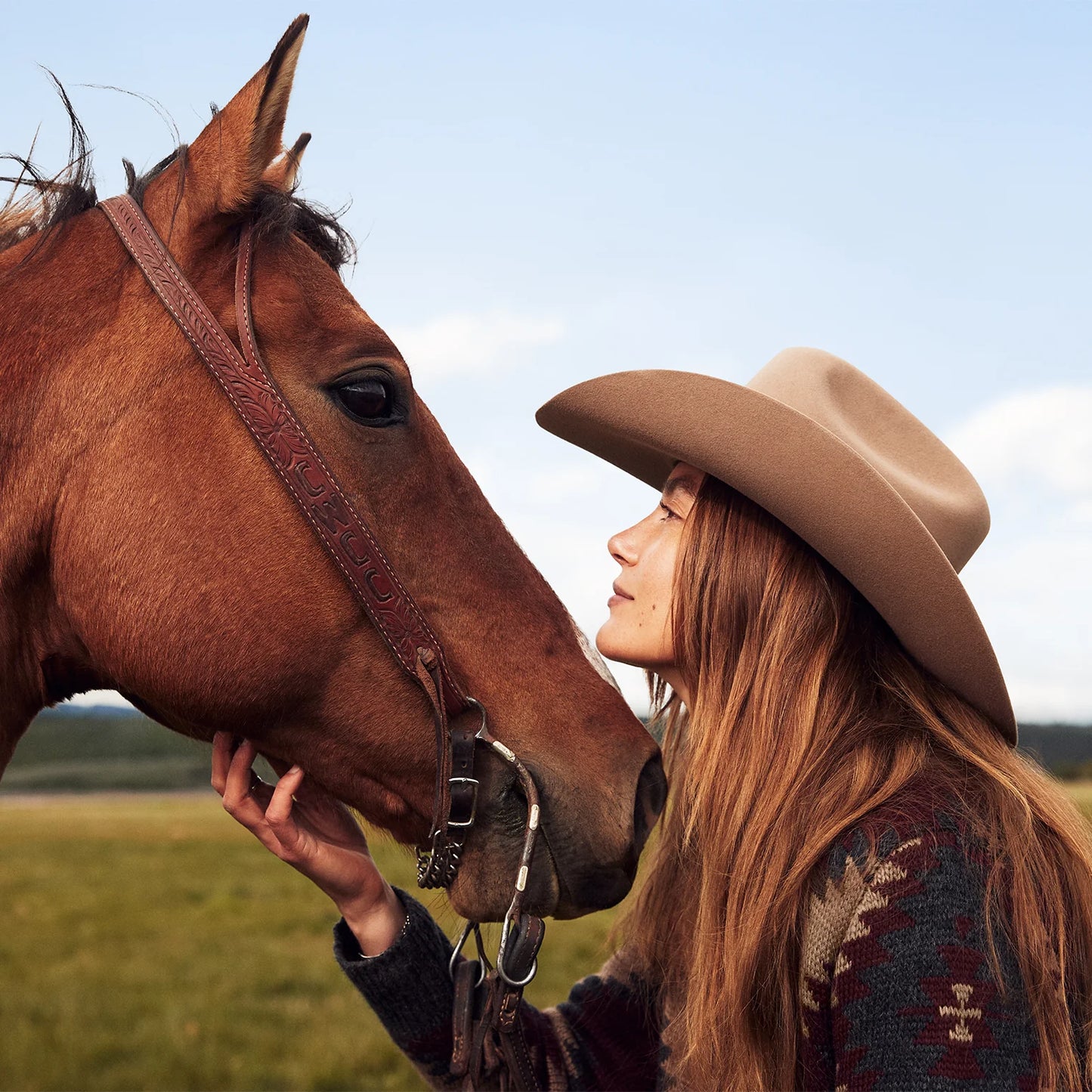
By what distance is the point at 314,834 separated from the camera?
2.39 metres

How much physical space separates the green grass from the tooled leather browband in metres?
0.39

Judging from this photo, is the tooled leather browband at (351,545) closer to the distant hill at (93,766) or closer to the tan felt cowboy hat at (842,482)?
the tan felt cowboy hat at (842,482)

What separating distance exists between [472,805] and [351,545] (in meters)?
0.57

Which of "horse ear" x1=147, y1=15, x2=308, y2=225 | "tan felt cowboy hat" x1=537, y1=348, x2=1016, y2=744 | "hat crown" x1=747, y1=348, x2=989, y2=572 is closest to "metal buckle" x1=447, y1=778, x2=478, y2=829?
"tan felt cowboy hat" x1=537, y1=348, x2=1016, y2=744

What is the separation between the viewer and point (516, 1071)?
7.42 ft

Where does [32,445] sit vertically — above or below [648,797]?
above

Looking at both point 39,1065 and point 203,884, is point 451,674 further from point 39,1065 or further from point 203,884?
point 203,884

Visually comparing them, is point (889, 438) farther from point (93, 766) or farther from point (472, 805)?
point (93, 766)

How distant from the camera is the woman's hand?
2.13 m

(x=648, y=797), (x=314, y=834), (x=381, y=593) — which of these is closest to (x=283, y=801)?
(x=314, y=834)

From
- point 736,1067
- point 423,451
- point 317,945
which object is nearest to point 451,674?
point 423,451

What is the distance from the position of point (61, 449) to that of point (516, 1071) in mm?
1669

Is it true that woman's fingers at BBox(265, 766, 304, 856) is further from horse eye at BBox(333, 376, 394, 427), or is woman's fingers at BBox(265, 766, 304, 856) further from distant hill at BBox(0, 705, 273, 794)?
distant hill at BBox(0, 705, 273, 794)

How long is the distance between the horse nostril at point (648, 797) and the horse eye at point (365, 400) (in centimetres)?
91
